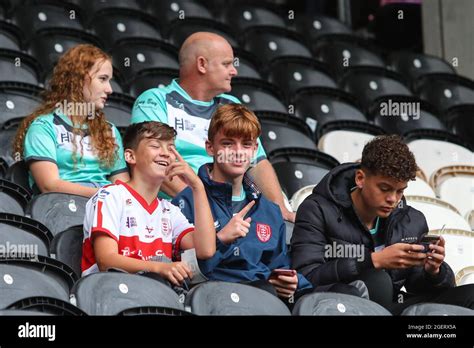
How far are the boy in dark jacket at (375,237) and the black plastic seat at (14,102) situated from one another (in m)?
2.18

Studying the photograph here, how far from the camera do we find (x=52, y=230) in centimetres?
623

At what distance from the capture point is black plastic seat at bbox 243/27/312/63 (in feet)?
34.4

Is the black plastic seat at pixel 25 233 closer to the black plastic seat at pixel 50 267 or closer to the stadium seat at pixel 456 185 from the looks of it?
the black plastic seat at pixel 50 267

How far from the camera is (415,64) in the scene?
11070mm

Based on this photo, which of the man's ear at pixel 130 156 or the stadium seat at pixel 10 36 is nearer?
the man's ear at pixel 130 156

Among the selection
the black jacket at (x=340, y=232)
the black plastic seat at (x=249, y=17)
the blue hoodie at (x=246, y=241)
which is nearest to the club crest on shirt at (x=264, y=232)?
the blue hoodie at (x=246, y=241)

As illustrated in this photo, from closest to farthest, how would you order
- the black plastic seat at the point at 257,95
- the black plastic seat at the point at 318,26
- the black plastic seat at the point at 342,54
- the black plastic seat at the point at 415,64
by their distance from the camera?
the black plastic seat at the point at 257,95 → the black plastic seat at the point at 342,54 → the black plastic seat at the point at 415,64 → the black plastic seat at the point at 318,26

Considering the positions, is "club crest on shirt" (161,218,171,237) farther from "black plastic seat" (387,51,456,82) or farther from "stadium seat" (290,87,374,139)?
"black plastic seat" (387,51,456,82)

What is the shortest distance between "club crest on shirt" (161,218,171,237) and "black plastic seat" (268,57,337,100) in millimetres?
3851

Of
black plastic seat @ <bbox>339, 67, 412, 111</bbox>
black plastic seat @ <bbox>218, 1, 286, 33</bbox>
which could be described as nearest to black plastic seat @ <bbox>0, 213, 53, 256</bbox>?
black plastic seat @ <bbox>339, 67, 412, 111</bbox>
